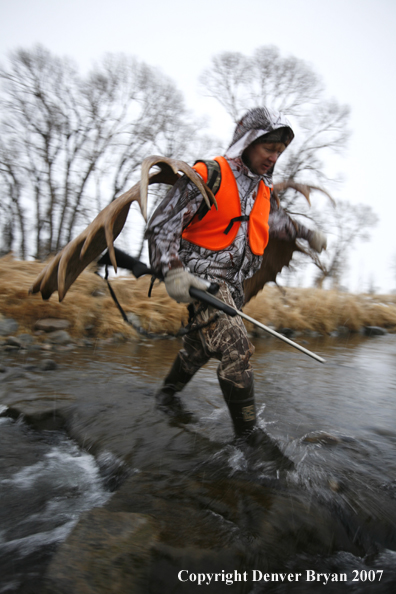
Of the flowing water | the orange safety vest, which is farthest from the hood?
the flowing water

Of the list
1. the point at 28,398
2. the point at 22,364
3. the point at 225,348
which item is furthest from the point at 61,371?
the point at 225,348

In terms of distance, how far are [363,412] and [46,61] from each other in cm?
1431

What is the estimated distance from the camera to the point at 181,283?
240cm

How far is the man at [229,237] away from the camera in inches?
98.1

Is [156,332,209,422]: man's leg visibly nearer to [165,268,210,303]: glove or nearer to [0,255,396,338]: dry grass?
[165,268,210,303]: glove

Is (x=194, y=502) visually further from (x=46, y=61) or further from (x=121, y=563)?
(x=46, y=61)

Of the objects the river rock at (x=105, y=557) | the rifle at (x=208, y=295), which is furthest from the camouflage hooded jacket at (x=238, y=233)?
the river rock at (x=105, y=557)

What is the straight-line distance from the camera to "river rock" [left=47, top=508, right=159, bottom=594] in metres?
1.58

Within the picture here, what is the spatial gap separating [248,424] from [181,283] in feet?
3.70

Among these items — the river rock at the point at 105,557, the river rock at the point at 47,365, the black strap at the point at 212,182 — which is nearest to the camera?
the river rock at the point at 105,557

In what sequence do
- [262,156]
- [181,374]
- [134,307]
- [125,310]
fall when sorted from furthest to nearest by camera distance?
[134,307], [125,310], [181,374], [262,156]

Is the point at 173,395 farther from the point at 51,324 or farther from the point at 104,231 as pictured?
the point at 51,324

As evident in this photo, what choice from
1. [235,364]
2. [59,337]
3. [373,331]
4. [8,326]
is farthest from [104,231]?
[373,331]

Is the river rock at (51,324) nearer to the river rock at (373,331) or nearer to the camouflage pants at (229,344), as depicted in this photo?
the camouflage pants at (229,344)
